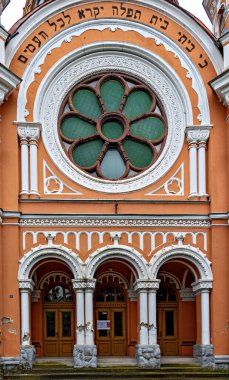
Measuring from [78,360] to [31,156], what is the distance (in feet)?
19.7

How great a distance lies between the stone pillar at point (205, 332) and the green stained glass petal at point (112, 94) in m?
5.88

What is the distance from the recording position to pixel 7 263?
22641 millimetres

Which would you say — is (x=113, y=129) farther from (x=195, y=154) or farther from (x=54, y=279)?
(x=54, y=279)

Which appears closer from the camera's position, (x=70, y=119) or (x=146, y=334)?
(x=146, y=334)

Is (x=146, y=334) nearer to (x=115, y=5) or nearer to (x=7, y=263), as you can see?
(x=7, y=263)

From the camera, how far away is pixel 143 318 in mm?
22922

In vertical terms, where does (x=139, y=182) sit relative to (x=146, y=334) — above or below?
above

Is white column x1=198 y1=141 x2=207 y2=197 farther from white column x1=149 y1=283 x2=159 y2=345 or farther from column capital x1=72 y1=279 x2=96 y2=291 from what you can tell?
column capital x1=72 y1=279 x2=96 y2=291

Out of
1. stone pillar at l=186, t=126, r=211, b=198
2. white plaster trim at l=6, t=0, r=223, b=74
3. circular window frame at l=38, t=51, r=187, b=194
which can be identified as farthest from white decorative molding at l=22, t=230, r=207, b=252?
white plaster trim at l=6, t=0, r=223, b=74

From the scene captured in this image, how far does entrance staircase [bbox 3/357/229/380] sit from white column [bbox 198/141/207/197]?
5048 mm

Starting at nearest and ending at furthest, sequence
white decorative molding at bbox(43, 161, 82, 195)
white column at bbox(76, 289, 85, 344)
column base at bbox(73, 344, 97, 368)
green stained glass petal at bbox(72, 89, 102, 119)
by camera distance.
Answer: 1. column base at bbox(73, 344, 97, 368)
2. white column at bbox(76, 289, 85, 344)
3. white decorative molding at bbox(43, 161, 82, 195)
4. green stained glass petal at bbox(72, 89, 102, 119)

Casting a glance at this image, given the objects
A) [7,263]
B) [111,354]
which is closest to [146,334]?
[111,354]

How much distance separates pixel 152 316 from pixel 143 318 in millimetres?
268

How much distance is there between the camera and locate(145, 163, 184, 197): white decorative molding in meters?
23.8
